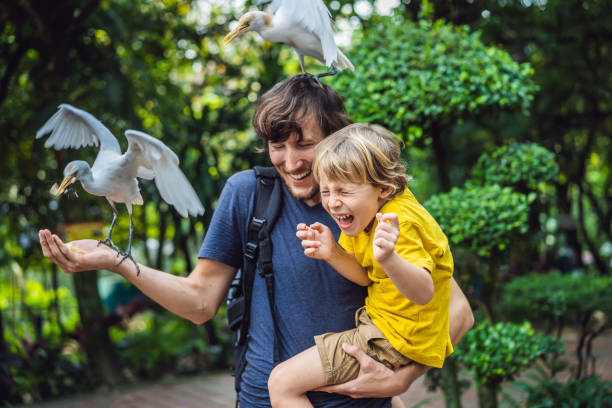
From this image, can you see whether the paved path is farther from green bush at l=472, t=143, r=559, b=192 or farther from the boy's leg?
the boy's leg

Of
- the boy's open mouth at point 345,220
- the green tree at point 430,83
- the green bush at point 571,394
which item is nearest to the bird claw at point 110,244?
the boy's open mouth at point 345,220

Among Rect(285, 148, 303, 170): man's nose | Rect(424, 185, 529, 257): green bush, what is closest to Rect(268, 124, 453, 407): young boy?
Rect(285, 148, 303, 170): man's nose

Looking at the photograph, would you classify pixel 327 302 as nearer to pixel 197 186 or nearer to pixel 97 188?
pixel 97 188

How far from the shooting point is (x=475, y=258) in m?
Result: 3.31

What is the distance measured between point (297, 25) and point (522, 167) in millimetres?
1768

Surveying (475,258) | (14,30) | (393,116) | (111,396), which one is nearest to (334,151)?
(393,116)

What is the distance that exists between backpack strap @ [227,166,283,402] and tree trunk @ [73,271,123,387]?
14.6 feet

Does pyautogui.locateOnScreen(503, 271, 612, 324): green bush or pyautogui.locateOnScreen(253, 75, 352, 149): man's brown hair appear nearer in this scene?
pyautogui.locateOnScreen(253, 75, 352, 149): man's brown hair

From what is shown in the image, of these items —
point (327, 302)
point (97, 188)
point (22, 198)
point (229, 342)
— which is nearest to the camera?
point (97, 188)

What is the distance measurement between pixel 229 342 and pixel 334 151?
19.4ft

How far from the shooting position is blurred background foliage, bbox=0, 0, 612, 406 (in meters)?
3.00

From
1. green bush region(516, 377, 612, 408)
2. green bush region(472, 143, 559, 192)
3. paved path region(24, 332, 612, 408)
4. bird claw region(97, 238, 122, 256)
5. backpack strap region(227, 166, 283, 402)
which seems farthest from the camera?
paved path region(24, 332, 612, 408)

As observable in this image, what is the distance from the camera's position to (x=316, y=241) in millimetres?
1570

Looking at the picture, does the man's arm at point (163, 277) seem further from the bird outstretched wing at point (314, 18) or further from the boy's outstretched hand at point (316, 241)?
the bird outstretched wing at point (314, 18)
